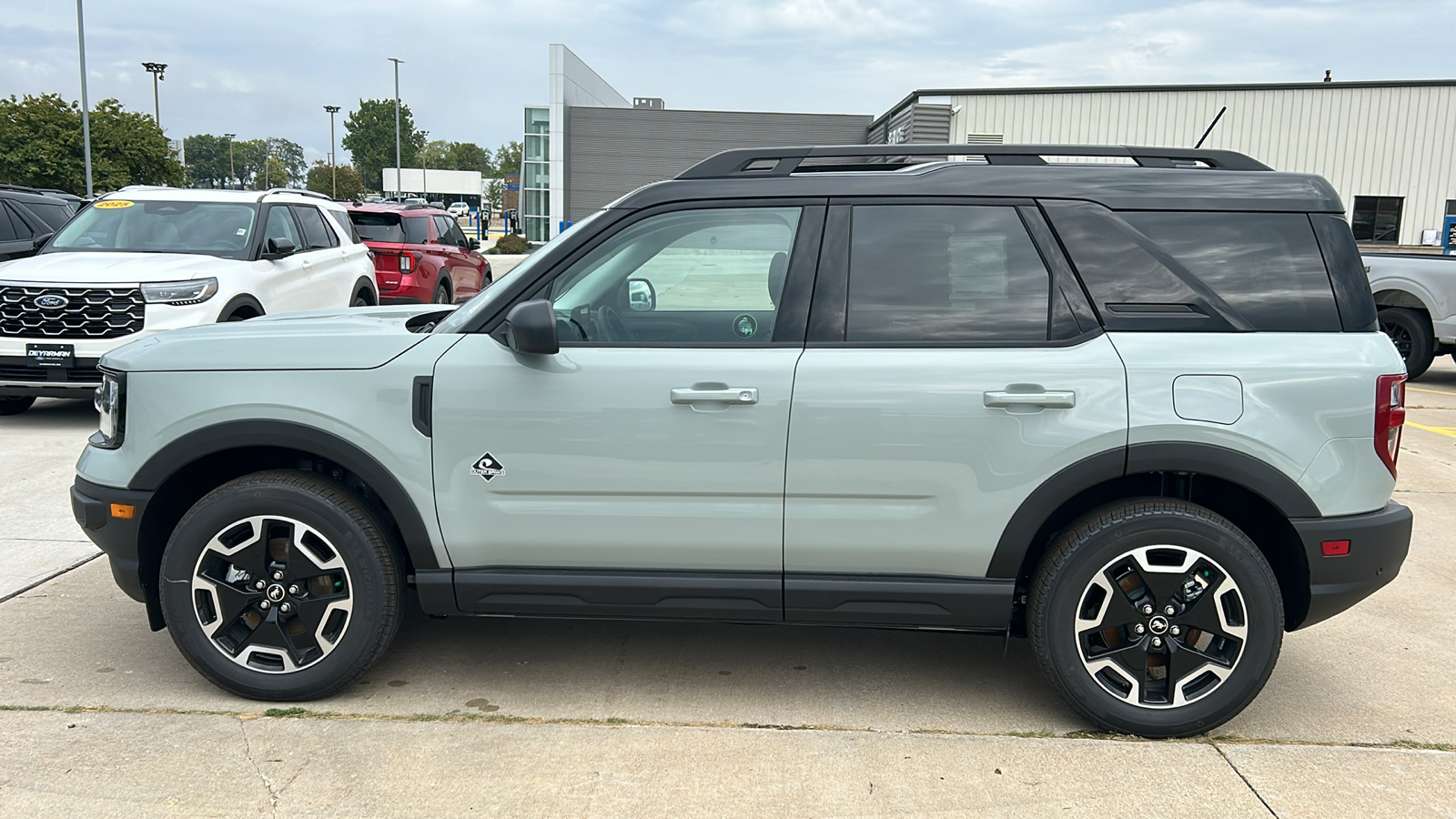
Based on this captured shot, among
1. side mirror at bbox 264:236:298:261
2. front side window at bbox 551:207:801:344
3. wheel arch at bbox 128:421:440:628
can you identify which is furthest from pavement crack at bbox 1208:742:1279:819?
side mirror at bbox 264:236:298:261

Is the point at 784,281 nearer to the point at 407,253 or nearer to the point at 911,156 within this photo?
the point at 911,156

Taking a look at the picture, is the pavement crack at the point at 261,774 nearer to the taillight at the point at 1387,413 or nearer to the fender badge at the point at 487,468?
the fender badge at the point at 487,468

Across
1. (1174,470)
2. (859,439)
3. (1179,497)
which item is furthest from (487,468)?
(1179,497)

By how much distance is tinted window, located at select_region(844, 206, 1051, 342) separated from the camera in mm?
3535

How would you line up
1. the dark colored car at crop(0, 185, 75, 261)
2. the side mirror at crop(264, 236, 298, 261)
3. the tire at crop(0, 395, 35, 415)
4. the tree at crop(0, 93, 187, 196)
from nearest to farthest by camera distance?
the tire at crop(0, 395, 35, 415), the side mirror at crop(264, 236, 298, 261), the dark colored car at crop(0, 185, 75, 261), the tree at crop(0, 93, 187, 196)

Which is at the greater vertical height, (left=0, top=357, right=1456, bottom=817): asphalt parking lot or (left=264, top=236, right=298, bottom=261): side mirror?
(left=264, top=236, right=298, bottom=261): side mirror

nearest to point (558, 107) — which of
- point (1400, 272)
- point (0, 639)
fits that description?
point (1400, 272)

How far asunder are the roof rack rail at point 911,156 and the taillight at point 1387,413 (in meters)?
0.85

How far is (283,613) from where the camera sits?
3695 mm

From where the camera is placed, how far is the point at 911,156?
3.86 metres

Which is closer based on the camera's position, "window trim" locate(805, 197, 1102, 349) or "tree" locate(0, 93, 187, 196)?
"window trim" locate(805, 197, 1102, 349)

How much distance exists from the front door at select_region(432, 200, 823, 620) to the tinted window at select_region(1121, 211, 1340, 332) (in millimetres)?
1270

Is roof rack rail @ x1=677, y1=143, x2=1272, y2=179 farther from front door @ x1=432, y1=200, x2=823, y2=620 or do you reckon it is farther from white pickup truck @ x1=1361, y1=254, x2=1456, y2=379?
white pickup truck @ x1=1361, y1=254, x2=1456, y2=379

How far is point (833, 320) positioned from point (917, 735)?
4.58ft
